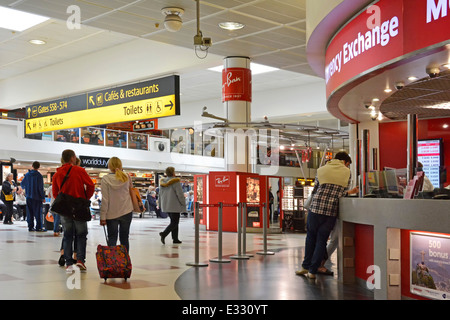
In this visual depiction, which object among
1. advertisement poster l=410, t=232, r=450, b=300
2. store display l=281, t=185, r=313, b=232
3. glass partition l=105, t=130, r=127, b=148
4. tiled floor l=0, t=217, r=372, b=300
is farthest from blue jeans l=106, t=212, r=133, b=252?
glass partition l=105, t=130, r=127, b=148

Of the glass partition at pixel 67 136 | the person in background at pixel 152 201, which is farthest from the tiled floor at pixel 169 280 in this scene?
the person in background at pixel 152 201

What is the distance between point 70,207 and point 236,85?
7.31 m

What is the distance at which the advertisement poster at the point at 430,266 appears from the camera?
441 cm

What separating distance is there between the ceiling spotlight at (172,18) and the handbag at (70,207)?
10.9ft

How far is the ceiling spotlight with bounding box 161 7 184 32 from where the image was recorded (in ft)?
29.0

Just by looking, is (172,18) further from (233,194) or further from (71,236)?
(233,194)

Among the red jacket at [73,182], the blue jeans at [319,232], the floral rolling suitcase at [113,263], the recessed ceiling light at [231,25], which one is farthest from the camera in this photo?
the recessed ceiling light at [231,25]

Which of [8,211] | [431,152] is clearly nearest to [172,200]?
[431,152]

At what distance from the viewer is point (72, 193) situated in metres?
6.54

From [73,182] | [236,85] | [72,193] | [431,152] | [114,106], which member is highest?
[236,85]

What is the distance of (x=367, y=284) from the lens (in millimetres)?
5746

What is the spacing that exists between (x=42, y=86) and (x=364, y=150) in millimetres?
11564

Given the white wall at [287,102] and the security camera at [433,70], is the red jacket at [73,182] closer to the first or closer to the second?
the security camera at [433,70]
